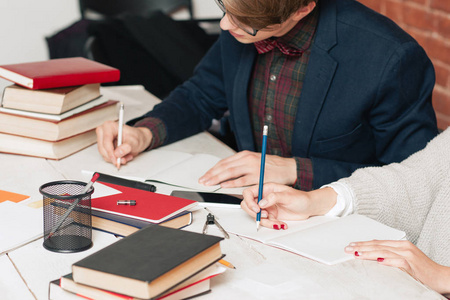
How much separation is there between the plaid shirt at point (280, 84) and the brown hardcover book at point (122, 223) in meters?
0.49

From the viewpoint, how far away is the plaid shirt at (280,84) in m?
1.63

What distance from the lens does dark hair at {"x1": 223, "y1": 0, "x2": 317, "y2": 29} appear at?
1.35 metres

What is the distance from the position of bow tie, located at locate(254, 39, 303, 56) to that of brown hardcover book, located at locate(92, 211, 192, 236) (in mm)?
682

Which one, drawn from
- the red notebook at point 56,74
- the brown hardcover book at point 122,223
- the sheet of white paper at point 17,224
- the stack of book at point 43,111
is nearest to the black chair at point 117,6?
the red notebook at point 56,74

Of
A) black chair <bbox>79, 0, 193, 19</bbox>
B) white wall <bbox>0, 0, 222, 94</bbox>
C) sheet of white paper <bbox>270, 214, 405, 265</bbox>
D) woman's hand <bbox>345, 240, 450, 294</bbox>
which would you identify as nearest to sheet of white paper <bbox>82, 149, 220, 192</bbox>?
sheet of white paper <bbox>270, 214, 405, 265</bbox>

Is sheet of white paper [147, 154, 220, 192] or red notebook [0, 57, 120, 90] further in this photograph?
red notebook [0, 57, 120, 90]

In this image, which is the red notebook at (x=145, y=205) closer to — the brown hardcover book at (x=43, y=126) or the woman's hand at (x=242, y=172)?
the woman's hand at (x=242, y=172)

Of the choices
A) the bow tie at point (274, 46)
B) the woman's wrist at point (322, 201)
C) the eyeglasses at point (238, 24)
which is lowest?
the woman's wrist at point (322, 201)

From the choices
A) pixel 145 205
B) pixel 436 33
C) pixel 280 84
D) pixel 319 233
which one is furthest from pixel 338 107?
pixel 436 33

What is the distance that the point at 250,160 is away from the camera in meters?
1.43

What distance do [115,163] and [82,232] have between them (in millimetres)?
468

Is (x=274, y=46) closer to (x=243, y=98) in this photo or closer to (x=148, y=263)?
(x=243, y=98)

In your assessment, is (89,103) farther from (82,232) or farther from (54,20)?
(54,20)

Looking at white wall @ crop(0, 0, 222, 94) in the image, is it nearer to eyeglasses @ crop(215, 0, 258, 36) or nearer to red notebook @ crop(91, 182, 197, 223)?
eyeglasses @ crop(215, 0, 258, 36)
